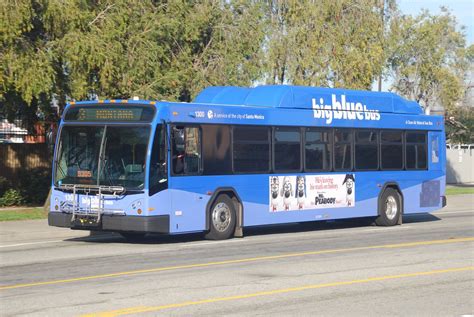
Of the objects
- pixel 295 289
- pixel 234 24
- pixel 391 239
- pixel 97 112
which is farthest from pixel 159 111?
pixel 234 24

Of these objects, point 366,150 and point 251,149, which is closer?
point 251,149

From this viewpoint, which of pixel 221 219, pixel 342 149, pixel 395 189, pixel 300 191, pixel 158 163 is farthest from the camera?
pixel 395 189

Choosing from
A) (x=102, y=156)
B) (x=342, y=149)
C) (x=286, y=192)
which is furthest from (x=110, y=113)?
→ (x=342, y=149)

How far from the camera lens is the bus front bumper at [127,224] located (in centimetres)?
1733

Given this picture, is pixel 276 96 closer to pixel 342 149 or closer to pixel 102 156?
pixel 342 149

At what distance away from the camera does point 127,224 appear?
57.2 ft

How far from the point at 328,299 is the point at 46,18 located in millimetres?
14656

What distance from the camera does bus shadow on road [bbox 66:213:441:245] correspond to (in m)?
19.4

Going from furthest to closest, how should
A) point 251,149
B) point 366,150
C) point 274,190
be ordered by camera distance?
point 366,150, point 274,190, point 251,149

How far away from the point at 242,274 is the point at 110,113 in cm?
615

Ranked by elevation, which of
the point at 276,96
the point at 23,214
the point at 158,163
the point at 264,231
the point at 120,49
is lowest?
the point at 264,231

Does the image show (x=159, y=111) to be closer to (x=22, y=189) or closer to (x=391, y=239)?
(x=391, y=239)

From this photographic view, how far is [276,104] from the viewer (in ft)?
67.3

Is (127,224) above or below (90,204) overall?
below
